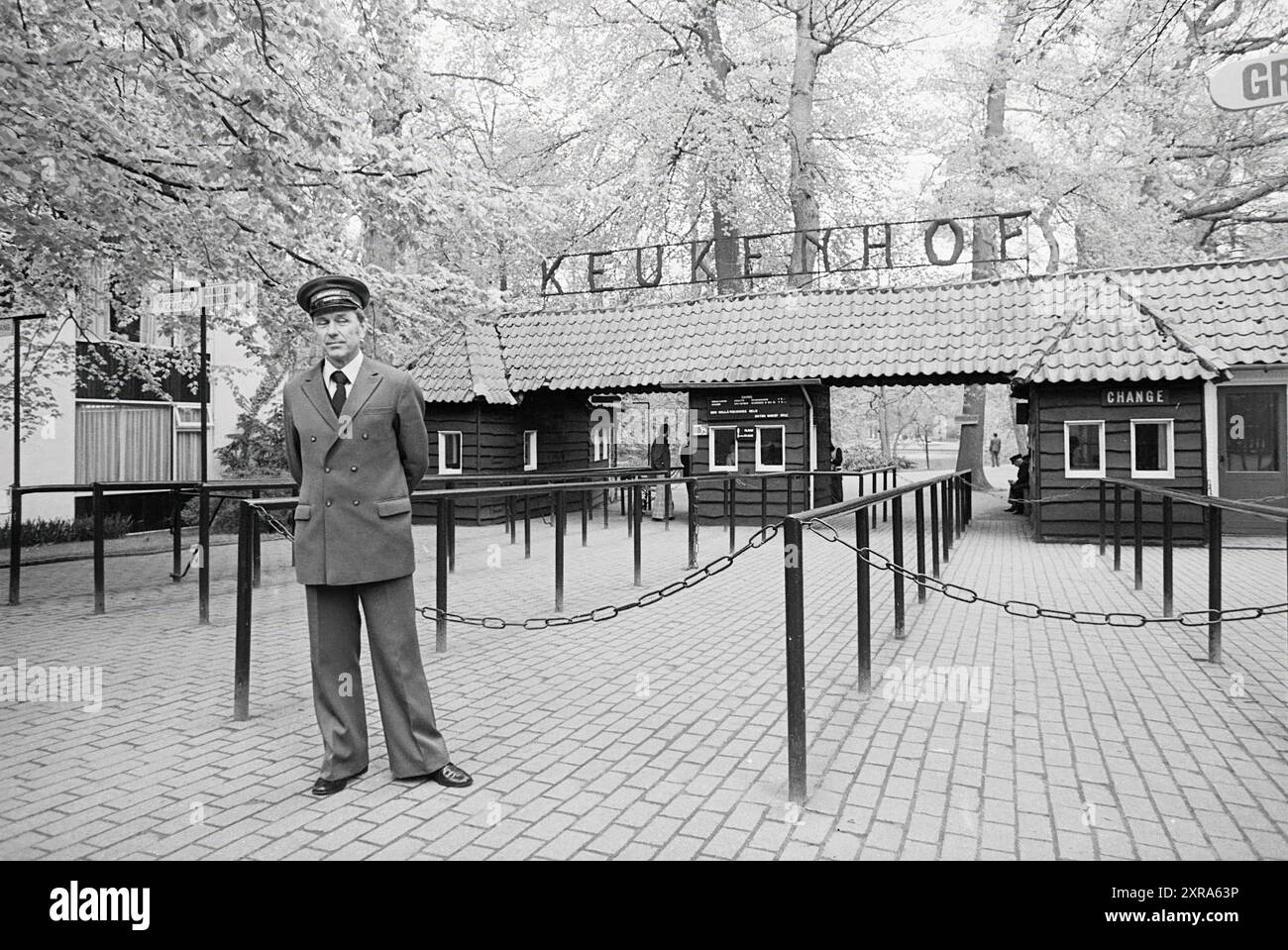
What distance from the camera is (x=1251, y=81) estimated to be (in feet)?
10.8

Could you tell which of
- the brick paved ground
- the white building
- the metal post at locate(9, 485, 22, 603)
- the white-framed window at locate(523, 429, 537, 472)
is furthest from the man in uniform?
the white-framed window at locate(523, 429, 537, 472)

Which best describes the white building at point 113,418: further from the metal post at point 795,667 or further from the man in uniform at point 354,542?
the metal post at point 795,667

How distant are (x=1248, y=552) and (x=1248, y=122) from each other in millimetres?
13600

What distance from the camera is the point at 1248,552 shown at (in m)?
12.2

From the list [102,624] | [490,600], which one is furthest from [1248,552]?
[102,624]

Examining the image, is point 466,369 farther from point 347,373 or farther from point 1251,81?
point 1251,81

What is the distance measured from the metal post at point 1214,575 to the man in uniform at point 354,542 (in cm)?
499

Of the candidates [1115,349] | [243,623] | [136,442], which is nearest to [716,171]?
[1115,349]

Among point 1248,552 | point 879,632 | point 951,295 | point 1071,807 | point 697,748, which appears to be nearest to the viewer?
point 1071,807

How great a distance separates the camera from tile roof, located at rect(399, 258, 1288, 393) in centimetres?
1346

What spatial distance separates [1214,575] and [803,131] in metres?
18.1

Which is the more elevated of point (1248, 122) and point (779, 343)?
point (1248, 122)

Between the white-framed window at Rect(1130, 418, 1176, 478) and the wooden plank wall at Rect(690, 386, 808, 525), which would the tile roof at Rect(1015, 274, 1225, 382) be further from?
the wooden plank wall at Rect(690, 386, 808, 525)

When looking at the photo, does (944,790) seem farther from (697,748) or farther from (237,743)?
(237,743)
